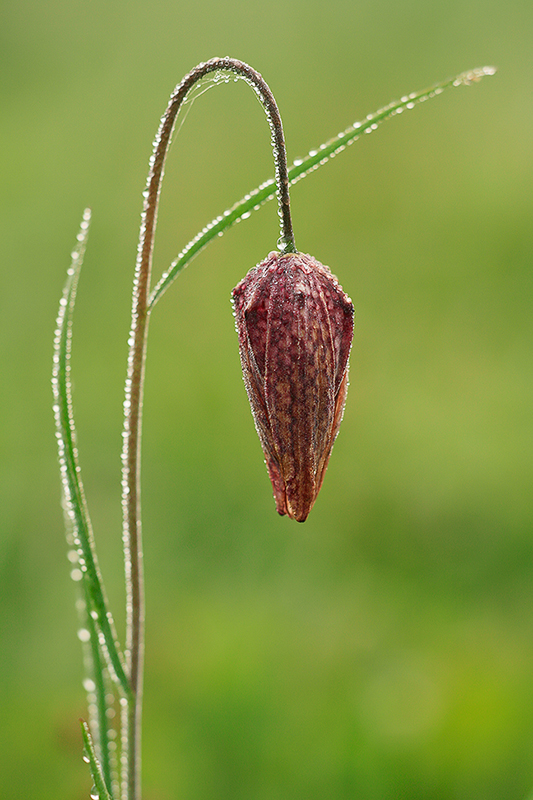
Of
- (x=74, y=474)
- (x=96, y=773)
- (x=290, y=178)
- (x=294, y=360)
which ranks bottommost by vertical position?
(x=96, y=773)

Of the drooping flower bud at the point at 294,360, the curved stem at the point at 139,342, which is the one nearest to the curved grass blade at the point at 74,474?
the curved stem at the point at 139,342

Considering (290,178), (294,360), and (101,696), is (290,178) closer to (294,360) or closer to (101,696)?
(294,360)

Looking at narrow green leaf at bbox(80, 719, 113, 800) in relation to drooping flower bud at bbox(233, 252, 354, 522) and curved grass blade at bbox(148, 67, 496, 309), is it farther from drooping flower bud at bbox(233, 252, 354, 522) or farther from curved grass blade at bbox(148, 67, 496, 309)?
curved grass blade at bbox(148, 67, 496, 309)

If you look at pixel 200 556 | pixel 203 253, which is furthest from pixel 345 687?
pixel 203 253

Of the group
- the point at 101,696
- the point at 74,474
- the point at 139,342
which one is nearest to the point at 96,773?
the point at 101,696

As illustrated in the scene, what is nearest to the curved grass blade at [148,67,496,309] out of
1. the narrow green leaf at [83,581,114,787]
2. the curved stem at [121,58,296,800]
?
the curved stem at [121,58,296,800]

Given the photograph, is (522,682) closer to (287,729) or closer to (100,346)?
(287,729)
